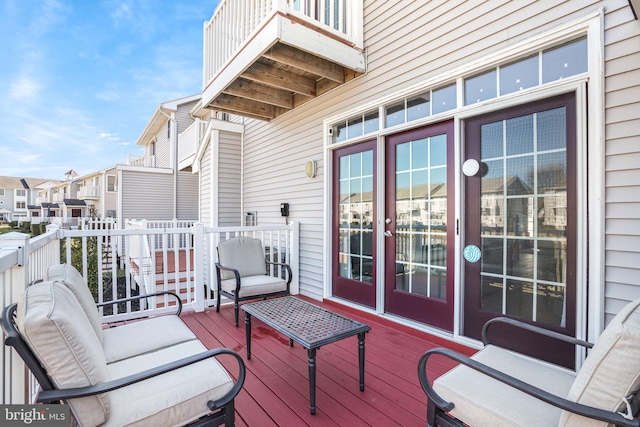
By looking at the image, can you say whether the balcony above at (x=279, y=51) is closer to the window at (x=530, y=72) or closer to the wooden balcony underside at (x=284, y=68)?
the wooden balcony underside at (x=284, y=68)

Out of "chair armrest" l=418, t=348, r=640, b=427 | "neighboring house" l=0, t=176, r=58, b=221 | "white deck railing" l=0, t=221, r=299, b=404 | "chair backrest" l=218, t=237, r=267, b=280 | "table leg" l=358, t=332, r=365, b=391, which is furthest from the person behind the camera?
"neighboring house" l=0, t=176, r=58, b=221

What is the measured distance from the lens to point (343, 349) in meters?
2.68

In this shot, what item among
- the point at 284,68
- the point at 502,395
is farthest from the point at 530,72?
the point at 284,68

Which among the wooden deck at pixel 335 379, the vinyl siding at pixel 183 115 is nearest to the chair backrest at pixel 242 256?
the wooden deck at pixel 335 379

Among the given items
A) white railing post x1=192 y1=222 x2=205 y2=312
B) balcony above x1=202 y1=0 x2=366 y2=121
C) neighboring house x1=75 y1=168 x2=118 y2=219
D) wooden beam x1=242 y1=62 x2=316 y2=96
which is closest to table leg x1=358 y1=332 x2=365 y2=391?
white railing post x1=192 y1=222 x2=205 y2=312

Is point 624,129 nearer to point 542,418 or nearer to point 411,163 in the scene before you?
point 411,163

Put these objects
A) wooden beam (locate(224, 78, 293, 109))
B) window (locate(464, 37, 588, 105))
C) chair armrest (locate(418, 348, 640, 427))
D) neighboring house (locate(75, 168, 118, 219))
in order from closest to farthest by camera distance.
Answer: chair armrest (locate(418, 348, 640, 427)), window (locate(464, 37, 588, 105)), wooden beam (locate(224, 78, 293, 109)), neighboring house (locate(75, 168, 118, 219))

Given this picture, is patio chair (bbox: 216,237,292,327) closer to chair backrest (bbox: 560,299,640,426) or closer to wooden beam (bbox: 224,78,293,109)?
wooden beam (bbox: 224,78,293,109)

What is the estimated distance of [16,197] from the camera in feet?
125

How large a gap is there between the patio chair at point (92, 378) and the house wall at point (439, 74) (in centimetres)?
251

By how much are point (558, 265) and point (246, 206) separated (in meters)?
5.07

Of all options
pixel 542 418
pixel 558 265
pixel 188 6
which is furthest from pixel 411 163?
pixel 188 6

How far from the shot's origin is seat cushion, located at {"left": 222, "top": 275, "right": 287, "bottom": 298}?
3.46m

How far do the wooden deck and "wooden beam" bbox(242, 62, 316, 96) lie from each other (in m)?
2.96
